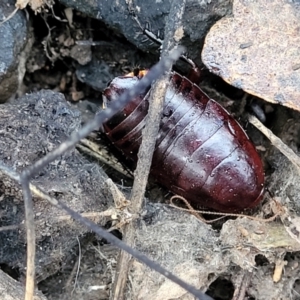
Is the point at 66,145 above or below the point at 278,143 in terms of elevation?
above

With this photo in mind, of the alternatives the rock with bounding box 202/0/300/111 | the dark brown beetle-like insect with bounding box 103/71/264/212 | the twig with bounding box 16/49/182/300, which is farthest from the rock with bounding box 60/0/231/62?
the twig with bounding box 16/49/182/300

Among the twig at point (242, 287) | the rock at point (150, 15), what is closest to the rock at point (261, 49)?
the rock at point (150, 15)

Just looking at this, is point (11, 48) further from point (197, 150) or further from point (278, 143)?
point (278, 143)

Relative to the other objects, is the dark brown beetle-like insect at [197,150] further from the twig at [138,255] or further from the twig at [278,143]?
the twig at [138,255]

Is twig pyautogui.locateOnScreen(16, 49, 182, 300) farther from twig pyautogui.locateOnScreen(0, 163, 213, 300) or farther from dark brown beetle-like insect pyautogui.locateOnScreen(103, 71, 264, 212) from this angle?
dark brown beetle-like insect pyautogui.locateOnScreen(103, 71, 264, 212)

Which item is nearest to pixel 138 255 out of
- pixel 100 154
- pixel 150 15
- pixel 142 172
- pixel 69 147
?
pixel 69 147
